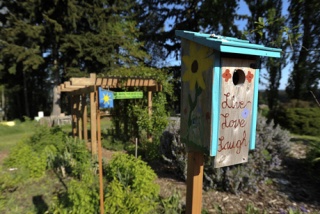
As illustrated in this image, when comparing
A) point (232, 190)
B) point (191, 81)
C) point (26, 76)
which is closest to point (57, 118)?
point (26, 76)

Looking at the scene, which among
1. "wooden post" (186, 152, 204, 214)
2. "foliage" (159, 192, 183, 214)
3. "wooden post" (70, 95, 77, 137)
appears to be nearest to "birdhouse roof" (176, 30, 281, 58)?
"wooden post" (186, 152, 204, 214)

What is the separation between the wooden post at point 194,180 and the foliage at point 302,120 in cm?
778

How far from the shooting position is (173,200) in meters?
3.07

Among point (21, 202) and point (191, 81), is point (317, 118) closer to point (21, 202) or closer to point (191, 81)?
point (191, 81)

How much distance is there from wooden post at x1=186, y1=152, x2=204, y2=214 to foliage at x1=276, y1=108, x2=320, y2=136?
25.5 feet

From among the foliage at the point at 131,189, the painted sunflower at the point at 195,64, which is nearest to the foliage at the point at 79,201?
the foliage at the point at 131,189

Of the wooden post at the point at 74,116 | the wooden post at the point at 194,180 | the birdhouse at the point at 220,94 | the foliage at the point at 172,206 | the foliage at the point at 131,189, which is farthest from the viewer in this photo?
the wooden post at the point at 74,116

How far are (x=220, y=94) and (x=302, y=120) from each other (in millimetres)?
8194

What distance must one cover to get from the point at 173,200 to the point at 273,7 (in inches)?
550

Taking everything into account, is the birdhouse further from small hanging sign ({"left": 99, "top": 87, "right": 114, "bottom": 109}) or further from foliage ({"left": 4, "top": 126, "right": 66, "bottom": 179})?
foliage ({"left": 4, "top": 126, "right": 66, "bottom": 179})

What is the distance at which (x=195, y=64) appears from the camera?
1.82 m

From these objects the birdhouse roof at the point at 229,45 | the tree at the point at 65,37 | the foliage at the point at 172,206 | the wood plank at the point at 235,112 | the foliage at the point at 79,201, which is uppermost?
the tree at the point at 65,37

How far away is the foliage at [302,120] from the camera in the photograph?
8211mm

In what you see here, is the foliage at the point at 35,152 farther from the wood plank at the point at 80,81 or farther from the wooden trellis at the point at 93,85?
the wood plank at the point at 80,81
